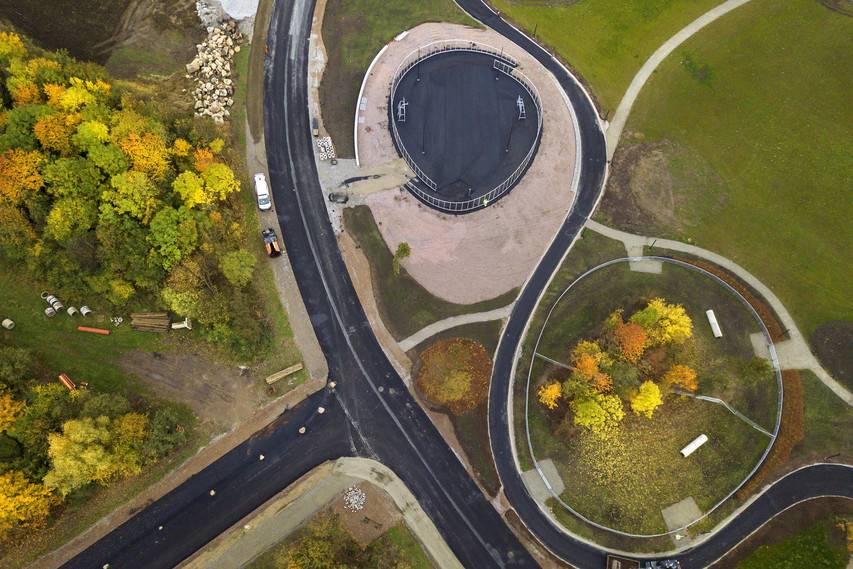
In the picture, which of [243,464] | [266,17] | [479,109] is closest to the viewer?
[243,464]

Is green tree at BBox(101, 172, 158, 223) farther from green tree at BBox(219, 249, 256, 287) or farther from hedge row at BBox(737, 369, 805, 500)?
hedge row at BBox(737, 369, 805, 500)

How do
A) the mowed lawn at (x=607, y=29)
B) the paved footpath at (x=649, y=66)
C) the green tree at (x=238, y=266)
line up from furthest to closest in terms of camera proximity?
the mowed lawn at (x=607, y=29), the paved footpath at (x=649, y=66), the green tree at (x=238, y=266)

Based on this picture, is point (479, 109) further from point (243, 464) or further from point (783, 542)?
point (783, 542)

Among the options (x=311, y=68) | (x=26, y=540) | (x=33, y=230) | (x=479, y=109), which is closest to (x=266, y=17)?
(x=311, y=68)

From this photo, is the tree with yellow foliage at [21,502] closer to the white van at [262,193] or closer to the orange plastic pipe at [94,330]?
the orange plastic pipe at [94,330]

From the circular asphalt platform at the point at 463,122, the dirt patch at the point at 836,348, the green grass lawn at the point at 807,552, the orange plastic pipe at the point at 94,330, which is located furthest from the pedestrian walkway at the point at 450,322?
the dirt patch at the point at 836,348

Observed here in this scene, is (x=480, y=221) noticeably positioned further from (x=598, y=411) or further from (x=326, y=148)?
(x=598, y=411)

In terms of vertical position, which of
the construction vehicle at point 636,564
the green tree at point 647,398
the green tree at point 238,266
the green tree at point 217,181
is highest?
the green tree at point 217,181
